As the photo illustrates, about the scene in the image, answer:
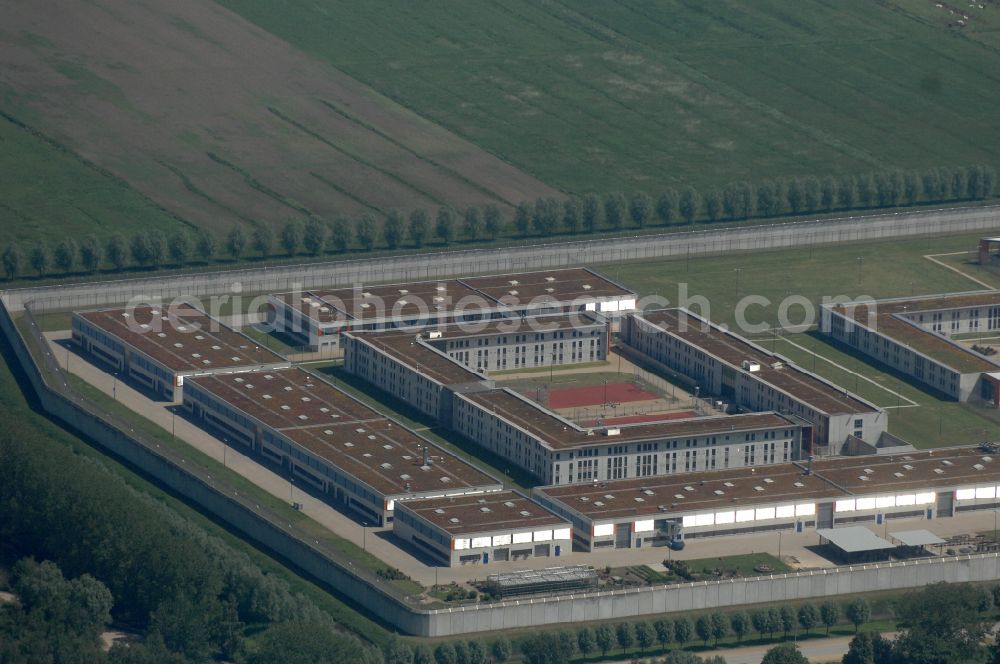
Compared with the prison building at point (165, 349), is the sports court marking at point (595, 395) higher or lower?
higher

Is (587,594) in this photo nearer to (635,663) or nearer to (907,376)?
(635,663)

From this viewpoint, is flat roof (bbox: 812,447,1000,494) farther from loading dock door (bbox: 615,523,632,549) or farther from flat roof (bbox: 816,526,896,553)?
loading dock door (bbox: 615,523,632,549)

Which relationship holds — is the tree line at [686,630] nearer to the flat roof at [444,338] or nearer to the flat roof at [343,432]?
the flat roof at [343,432]

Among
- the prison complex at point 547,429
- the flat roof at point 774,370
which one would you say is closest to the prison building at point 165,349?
the prison complex at point 547,429

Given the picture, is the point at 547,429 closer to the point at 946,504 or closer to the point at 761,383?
the point at 761,383

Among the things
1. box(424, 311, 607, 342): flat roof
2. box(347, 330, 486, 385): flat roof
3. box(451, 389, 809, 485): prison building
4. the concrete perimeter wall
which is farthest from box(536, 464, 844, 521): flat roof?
box(424, 311, 607, 342): flat roof


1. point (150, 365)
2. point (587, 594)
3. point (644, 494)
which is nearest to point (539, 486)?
point (644, 494)
